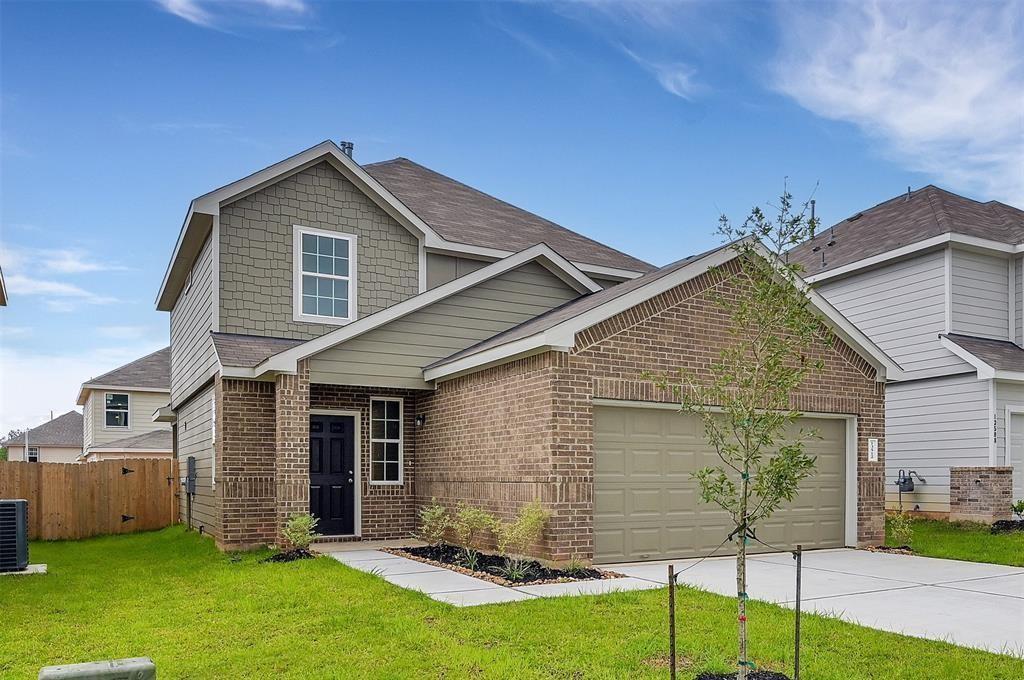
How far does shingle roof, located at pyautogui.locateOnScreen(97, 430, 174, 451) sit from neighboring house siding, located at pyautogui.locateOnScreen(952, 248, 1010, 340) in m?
25.4

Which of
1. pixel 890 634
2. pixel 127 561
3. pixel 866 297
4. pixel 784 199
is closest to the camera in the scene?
pixel 784 199

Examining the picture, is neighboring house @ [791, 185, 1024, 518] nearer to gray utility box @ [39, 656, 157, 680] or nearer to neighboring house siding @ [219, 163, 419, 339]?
neighboring house siding @ [219, 163, 419, 339]

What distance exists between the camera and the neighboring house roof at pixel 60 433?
145ft

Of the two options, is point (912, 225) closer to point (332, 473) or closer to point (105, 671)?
point (332, 473)

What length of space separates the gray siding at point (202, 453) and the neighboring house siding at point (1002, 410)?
15016mm

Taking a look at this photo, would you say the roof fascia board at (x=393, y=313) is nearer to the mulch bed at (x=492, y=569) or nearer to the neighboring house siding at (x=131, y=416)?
the mulch bed at (x=492, y=569)

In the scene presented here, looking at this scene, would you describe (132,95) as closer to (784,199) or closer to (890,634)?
(784,199)

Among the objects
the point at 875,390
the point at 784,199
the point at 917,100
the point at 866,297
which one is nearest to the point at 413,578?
the point at 784,199

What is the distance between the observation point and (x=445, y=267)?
1698 cm

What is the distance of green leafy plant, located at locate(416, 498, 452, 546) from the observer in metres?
13.2

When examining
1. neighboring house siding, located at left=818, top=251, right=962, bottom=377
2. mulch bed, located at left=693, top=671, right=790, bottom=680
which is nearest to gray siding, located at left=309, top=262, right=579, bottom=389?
neighboring house siding, located at left=818, top=251, right=962, bottom=377

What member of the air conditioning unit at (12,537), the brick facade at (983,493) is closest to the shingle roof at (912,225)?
the brick facade at (983,493)

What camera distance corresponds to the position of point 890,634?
704 centimetres

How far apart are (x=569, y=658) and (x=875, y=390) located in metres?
9.58
